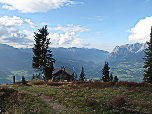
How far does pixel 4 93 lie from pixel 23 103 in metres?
3.95

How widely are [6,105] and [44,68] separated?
81.2 ft

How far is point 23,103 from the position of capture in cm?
1191

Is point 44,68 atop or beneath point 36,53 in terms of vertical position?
beneath

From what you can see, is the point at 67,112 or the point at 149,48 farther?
the point at 149,48

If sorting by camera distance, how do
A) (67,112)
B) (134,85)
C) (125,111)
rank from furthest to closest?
1. (134,85)
2. (67,112)
3. (125,111)

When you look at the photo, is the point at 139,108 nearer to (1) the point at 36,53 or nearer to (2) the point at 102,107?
(2) the point at 102,107

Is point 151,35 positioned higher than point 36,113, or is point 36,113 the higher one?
point 151,35

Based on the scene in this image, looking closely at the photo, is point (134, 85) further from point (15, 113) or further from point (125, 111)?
point (15, 113)

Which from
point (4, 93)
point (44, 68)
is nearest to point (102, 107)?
point (4, 93)

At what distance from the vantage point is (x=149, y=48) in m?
35.2

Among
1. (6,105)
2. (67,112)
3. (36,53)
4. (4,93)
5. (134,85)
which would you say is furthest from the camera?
(36,53)

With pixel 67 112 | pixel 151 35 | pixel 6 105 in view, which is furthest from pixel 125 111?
pixel 151 35

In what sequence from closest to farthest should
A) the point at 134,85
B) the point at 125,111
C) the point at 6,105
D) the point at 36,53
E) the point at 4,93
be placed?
1. the point at 125,111
2. the point at 6,105
3. the point at 4,93
4. the point at 134,85
5. the point at 36,53

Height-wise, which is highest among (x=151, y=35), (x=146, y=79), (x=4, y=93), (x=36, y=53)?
(x=151, y=35)
